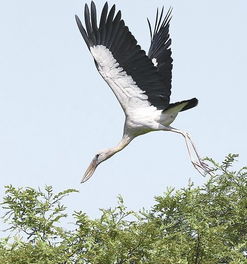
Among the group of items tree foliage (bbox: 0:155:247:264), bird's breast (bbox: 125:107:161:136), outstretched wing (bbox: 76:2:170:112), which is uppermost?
outstretched wing (bbox: 76:2:170:112)

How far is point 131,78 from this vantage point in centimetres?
1173

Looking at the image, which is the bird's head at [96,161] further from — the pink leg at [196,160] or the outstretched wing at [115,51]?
the outstretched wing at [115,51]

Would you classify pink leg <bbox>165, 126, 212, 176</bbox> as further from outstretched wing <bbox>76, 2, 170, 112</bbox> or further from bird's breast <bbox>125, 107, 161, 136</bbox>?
outstretched wing <bbox>76, 2, 170, 112</bbox>

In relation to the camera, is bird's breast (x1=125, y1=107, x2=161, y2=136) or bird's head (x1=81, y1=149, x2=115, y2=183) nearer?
bird's breast (x1=125, y1=107, x2=161, y2=136)

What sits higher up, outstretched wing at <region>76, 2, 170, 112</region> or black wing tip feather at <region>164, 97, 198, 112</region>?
outstretched wing at <region>76, 2, 170, 112</region>

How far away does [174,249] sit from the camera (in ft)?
30.6

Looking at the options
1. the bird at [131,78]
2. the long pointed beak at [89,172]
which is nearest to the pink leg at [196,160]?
the bird at [131,78]

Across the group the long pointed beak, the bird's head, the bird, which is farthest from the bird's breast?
the long pointed beak

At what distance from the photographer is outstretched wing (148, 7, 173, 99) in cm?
1379

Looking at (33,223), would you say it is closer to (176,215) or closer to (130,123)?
(176,215)

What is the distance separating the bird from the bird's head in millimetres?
635

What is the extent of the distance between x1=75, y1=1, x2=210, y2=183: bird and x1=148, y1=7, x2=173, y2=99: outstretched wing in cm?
98

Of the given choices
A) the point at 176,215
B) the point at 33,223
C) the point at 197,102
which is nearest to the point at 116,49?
the point at 197,102

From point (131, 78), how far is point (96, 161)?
211 centimetres
